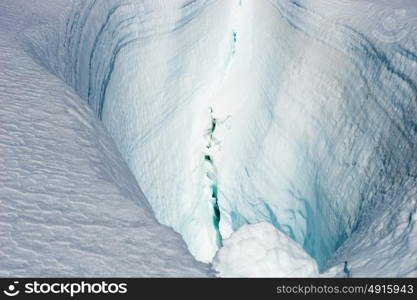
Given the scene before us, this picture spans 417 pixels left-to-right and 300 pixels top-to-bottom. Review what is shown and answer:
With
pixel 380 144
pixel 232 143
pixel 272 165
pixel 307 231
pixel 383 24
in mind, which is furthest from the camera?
pixel 232 143

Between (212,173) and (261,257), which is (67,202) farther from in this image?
(212,173)

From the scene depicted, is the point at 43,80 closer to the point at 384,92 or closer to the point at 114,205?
the point at 114,205

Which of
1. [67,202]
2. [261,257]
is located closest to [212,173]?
[261,257]

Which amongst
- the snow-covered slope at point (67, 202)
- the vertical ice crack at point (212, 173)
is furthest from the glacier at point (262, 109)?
the snow-covered slope at point (67, 202)

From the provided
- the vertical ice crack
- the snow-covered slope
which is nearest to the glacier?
the vertical ice crack

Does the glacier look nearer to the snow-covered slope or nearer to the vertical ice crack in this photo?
the vertical ice crack

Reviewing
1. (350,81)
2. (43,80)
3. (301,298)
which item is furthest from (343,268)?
(350,81)
